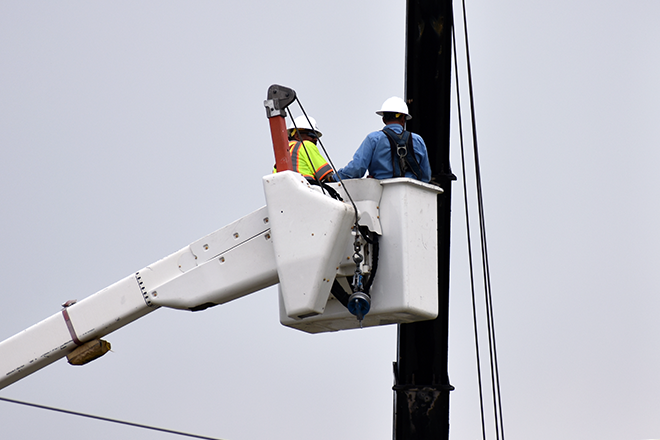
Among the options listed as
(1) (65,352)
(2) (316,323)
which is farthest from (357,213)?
(1) (65,352)

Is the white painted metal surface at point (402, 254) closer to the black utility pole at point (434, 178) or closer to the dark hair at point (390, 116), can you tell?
the dark hair at point (390, 116)

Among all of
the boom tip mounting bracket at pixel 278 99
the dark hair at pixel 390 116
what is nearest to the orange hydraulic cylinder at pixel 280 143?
the boom tip mounting bracket at pixel 278 99

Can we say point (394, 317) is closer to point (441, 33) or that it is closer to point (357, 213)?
point (357, 213)

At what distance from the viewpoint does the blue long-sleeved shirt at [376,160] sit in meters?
7.91

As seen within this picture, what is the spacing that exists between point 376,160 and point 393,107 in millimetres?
510

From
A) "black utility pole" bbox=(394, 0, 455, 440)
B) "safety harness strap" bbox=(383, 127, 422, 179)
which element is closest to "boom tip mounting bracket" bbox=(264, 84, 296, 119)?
"safety harness strap" bbox=(383, 127, 422, 179)

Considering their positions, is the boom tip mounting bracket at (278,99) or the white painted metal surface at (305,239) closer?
the white painted metal surface at (305,239)

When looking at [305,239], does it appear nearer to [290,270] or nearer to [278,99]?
[290,270]

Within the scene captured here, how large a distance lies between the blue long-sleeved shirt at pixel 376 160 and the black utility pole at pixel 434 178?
36.1 inches

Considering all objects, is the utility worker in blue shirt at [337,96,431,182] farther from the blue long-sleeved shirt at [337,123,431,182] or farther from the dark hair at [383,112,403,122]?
the dark hair at [383,112,403,122]

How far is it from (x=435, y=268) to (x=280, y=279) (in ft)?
3.75

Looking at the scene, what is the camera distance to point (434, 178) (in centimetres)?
888

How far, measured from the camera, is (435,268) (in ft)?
24.9

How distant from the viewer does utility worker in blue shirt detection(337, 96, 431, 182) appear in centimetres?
791
